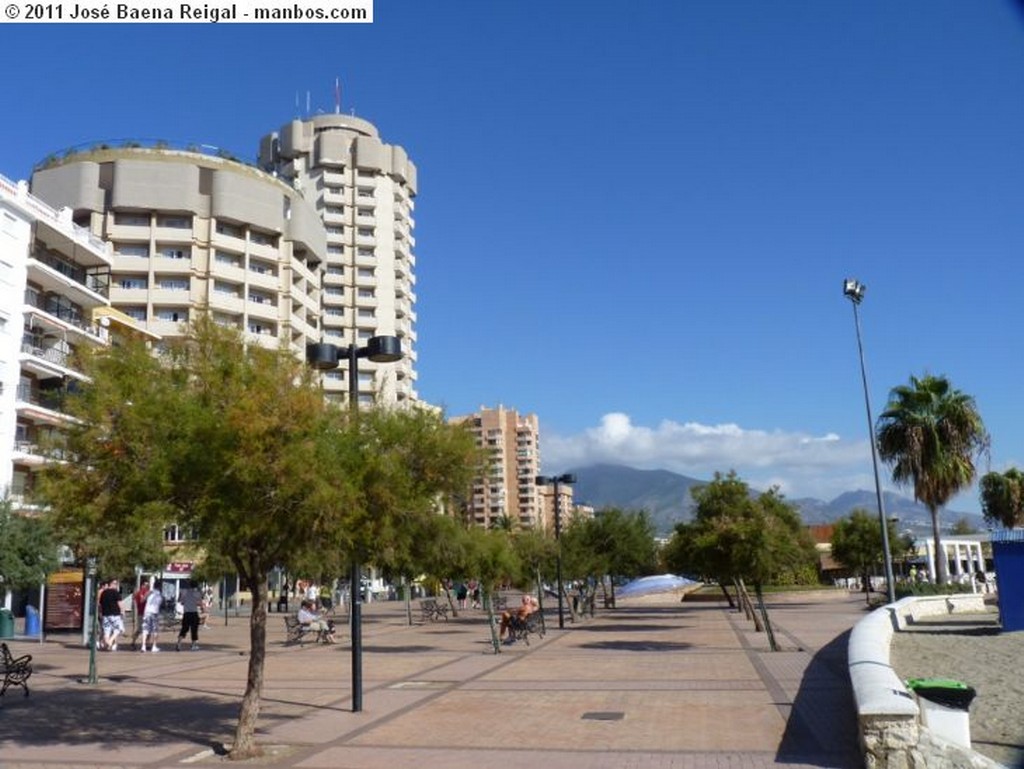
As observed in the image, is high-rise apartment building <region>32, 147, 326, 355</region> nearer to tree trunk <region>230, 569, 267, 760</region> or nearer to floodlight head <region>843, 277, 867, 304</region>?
floodlight head <region>843, 277, 867, 304</region>

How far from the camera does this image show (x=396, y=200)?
103688 millimetres

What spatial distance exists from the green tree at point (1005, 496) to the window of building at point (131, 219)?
62.5 m

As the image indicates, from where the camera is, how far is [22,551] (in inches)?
1014

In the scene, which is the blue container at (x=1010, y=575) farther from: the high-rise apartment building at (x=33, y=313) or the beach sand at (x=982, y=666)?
the high-rise apartment building at (x=33, y=313)

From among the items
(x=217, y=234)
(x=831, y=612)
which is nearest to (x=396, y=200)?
(x=217, y=234)

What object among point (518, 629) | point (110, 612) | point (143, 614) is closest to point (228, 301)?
point (143, 614)

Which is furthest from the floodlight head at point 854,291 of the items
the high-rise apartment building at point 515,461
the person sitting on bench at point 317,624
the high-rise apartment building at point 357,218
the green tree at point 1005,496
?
the high-rise apartment building at point 515,461

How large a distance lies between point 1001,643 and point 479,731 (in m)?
13.5

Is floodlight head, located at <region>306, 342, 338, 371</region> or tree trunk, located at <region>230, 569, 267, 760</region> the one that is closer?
tree trunk, located at <region>230, 569, 267, 760</region>

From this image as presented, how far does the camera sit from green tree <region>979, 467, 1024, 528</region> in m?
58.7

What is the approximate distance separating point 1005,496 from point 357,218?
66646 millimetres

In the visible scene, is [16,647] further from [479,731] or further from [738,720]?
[738,720]

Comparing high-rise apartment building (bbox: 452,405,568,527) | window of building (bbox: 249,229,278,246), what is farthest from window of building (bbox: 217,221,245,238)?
high-rise apartment building (bbox: 452,405,568,527)

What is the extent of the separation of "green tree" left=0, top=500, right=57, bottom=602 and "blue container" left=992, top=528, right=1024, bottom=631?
76.0 ft
